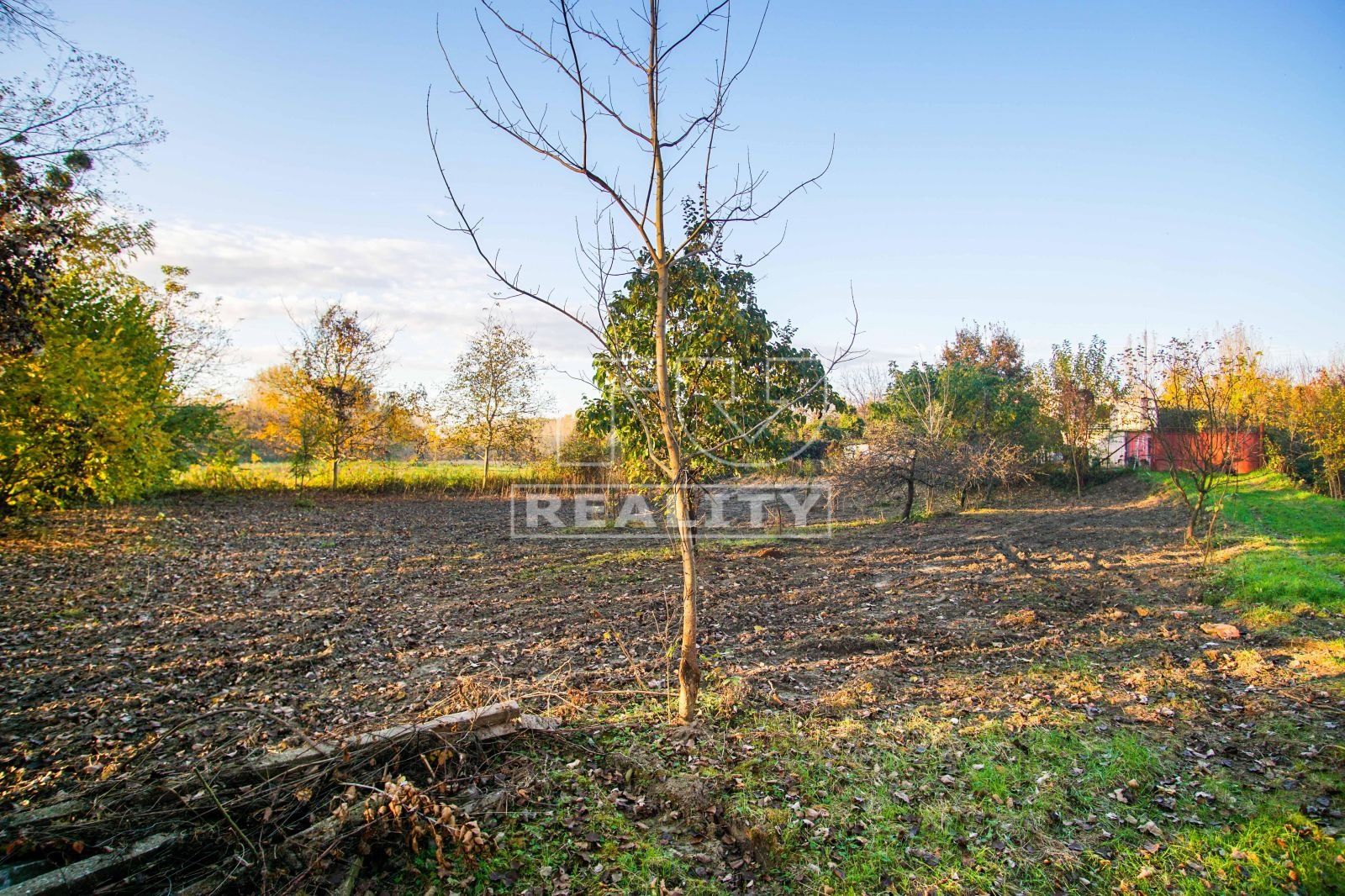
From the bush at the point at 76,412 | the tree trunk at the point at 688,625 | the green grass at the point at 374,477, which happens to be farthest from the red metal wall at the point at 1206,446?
the bush at the point at 76,412

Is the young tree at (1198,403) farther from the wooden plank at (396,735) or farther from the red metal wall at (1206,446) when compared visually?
the wooden plank at (396,735)

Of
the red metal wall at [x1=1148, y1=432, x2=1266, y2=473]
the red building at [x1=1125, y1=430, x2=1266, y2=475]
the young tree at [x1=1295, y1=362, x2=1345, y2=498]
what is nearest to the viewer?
the red metal wall at [x1=1148, y1=432, x2=1266, y2=473]

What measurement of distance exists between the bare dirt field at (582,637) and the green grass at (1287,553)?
52 centimetres

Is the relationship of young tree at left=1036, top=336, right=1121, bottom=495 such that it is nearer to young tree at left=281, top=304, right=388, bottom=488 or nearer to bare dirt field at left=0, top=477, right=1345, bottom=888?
bare dirt field at left=0, top=477, right=1345, bottom=888

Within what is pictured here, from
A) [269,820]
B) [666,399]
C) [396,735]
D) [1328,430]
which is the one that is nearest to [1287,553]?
[1328,430]

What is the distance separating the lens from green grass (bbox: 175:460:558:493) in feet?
59.3

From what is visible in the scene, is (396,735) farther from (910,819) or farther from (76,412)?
(76,412)

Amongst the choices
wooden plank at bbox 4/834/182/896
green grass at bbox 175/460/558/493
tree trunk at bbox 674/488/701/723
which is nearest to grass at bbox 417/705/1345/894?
tree trunk at bbox 674/488/701/723

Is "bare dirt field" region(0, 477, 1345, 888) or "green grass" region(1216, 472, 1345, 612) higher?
"green grass" region(1216, 472, 1345, 612)

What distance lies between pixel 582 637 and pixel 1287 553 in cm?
1056

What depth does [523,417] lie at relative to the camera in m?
22.5

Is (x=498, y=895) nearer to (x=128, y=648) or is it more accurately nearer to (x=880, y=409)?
(x=128, y=648)

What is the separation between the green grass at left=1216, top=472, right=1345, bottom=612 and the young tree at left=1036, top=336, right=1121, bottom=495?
5.90m

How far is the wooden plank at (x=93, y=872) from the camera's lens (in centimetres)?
228
